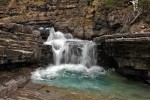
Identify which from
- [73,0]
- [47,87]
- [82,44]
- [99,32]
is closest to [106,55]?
[82,44]

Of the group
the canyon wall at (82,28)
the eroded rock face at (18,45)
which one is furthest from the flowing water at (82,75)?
the eroded rock face at (18,45)

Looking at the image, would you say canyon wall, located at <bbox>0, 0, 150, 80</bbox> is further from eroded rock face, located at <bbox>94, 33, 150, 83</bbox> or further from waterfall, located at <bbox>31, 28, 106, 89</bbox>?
waterfall, located at <bbox>31, 28, 106, 89</bbox>

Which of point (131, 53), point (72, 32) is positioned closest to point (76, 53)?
point (131, 53)

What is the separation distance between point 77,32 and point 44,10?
7.12m

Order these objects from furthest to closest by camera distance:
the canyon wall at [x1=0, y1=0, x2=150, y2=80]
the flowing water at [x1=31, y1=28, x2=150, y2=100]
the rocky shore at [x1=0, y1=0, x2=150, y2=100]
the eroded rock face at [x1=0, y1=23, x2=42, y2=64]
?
the canyon wall at [x1=0, y1=0, x2=150, y2=80], the rocky shore at [x1=0, y1=0, x2=150, y2=100], the eroded rock face at [x1=0, y1=23, x2=42, y2=64], the flowing water at [x1=31, y1=28, x2=150, y2=100]

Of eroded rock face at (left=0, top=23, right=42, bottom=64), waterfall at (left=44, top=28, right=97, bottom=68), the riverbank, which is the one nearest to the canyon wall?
eroded rock face at (left=0, top=23, right=42, bottom=64)

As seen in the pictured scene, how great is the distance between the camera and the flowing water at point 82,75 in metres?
16.7

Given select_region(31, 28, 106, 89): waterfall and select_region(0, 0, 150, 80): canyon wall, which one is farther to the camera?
select_region(31, 28, 106, 89): waterfall

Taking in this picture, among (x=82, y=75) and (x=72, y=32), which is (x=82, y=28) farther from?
(x=82, y=75)

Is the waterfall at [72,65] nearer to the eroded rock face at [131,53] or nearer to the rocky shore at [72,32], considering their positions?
the rocky shore at [72,32]

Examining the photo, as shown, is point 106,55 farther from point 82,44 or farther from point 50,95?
point 50,95

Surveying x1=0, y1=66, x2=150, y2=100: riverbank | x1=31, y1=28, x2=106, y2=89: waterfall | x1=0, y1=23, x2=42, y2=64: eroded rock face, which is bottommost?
x1=0, y1=66, x2=150, y2=100: riverbank

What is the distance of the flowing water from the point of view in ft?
54.9

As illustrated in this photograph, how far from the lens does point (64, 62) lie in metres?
24.5
